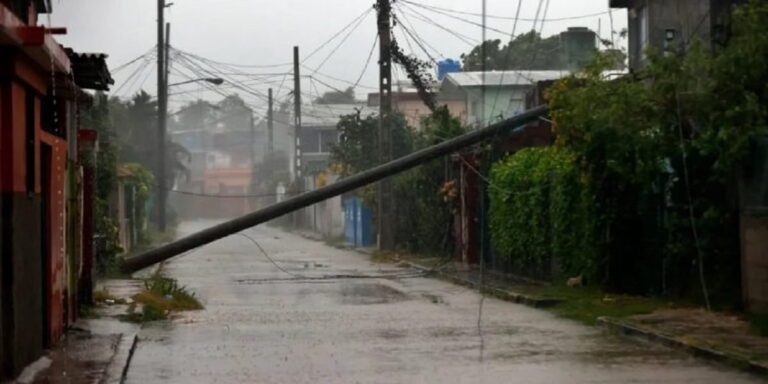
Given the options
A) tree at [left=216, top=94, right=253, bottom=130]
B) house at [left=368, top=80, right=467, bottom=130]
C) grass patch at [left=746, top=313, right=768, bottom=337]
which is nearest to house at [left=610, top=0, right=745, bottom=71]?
grass patch at [left=746, top=313, right=768, bottom=337]

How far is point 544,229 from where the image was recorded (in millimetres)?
28547

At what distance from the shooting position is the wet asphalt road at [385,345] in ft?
47.6

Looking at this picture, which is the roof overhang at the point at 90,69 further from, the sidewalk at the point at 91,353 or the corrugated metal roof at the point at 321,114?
the corrugated metal roof at the point at 321,114

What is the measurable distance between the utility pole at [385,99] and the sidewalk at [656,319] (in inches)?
544

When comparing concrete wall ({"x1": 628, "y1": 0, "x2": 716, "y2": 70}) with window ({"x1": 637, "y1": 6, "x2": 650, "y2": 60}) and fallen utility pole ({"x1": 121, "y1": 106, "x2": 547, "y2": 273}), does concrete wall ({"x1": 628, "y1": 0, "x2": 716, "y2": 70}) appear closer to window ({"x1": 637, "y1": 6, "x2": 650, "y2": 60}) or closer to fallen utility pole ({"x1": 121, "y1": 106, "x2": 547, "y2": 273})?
window ({"x1": 637, "y1": 6, "x2": 650, "y2": 60})

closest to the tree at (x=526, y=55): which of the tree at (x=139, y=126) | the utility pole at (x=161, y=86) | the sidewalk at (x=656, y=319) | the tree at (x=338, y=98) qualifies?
the utility pole at (x=161, y=86)

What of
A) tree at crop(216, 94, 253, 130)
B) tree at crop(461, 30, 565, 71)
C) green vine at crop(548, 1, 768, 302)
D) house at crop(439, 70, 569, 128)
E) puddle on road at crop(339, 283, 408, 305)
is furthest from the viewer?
tree at crop(216, 94, 253, 130)

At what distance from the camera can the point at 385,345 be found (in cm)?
1772

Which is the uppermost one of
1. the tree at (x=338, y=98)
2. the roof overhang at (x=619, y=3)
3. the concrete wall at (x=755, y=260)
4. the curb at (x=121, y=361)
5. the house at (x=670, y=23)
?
the tree at (x=338, y=98)

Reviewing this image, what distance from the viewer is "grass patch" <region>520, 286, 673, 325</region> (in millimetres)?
21500

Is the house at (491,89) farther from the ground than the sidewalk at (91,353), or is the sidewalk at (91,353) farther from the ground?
the house at (491,89)

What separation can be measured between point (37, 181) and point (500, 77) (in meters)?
43.3

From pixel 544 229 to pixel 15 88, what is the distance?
16.8 metres

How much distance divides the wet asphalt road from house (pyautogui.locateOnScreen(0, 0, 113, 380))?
128 centimetres
